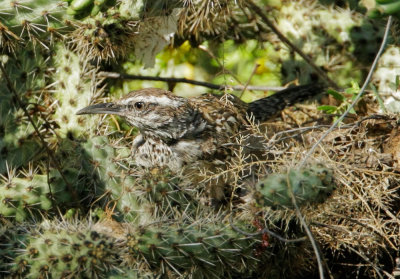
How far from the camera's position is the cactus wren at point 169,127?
3.72m

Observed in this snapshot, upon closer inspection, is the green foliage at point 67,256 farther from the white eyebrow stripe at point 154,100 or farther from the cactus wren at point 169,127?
the white eyebrow stripe at point 154,100

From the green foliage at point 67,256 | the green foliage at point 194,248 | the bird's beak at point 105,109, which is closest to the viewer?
the green foliage at point 67,256

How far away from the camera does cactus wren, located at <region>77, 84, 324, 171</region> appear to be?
3723 mm

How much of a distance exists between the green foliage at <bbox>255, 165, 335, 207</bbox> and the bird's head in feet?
3.61

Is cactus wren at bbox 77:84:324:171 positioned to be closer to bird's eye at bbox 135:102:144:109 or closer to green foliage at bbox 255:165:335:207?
bird's eye at bbox 135:102:144:109

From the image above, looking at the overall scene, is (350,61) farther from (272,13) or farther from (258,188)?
(258,188)

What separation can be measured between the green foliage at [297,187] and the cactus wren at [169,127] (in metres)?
0.97

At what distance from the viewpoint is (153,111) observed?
12.3ft

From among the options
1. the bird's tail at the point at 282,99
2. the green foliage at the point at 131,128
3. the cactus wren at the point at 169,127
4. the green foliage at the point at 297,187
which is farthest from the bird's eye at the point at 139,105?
the green foliage at the point at 297,187

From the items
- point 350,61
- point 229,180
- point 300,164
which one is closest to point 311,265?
point 229,180

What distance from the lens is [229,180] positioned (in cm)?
374

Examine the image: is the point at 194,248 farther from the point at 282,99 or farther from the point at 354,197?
the point at 282,99

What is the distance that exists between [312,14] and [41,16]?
2.16 meters

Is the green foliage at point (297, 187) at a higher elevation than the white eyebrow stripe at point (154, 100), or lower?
higher
